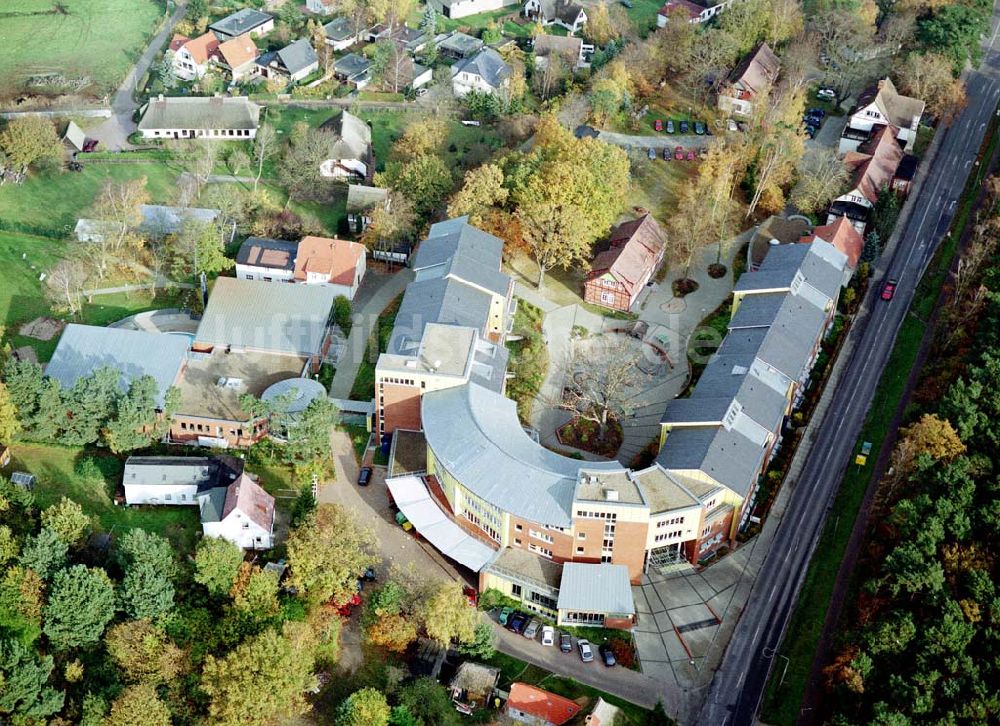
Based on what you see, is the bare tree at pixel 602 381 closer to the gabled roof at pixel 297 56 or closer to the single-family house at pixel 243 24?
the gabled roof at pixel 297 56

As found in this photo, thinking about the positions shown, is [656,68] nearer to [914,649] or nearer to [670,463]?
[670,463]

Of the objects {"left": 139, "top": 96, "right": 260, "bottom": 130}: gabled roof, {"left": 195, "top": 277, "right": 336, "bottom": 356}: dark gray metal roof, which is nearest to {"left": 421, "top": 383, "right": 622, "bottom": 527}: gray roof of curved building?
{"left": 195, "top": 277, "right": 336, "bottom": 356}: dark gray metal roof

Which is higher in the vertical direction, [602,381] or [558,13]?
[558,13]

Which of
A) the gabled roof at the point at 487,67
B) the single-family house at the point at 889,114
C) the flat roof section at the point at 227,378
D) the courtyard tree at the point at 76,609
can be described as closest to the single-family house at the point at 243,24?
the gabled roof at the point at 487,67

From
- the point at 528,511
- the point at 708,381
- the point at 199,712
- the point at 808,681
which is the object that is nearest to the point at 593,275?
the point at 708,381

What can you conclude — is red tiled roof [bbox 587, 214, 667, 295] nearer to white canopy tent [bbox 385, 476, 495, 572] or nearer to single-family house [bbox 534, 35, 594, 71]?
white canopy tent [bbox 385, 476, 495, 572]

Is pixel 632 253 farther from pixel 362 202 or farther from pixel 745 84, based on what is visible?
pixel 745 84

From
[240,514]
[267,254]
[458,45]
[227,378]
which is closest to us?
[240,514]

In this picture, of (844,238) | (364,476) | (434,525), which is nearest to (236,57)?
(364,476)
